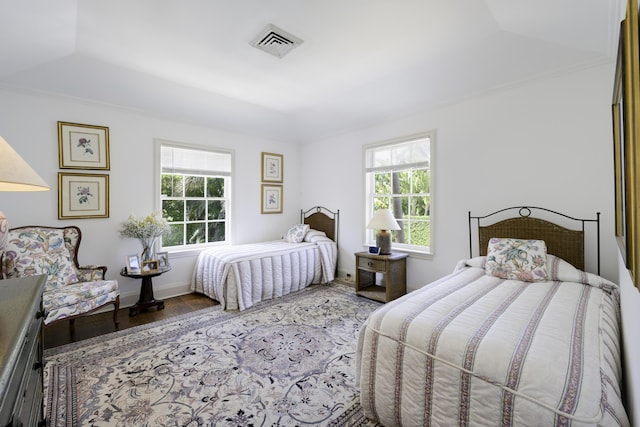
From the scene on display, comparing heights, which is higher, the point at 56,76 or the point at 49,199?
the point at 56,76

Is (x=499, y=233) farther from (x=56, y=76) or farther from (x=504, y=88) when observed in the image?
(x=56, y=76)

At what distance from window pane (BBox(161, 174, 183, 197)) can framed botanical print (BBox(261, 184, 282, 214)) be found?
1330 mm

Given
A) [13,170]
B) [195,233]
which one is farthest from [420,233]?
[13,170]

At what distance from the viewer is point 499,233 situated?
304cm

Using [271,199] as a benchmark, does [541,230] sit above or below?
below

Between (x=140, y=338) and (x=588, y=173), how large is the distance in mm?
4373

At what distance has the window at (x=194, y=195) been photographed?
4008 mm

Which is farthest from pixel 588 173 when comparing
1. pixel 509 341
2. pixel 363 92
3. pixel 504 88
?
pixel 363 92

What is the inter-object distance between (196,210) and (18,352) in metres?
3.69

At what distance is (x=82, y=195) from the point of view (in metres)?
3.30

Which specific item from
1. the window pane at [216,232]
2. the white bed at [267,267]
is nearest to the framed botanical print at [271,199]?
the white bed at [267,267]

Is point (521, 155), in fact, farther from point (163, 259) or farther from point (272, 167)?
point (163, 259)

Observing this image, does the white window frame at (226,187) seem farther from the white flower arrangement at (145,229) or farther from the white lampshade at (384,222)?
the white lampshade at (384,222)

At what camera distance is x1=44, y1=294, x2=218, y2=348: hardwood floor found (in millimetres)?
2734
